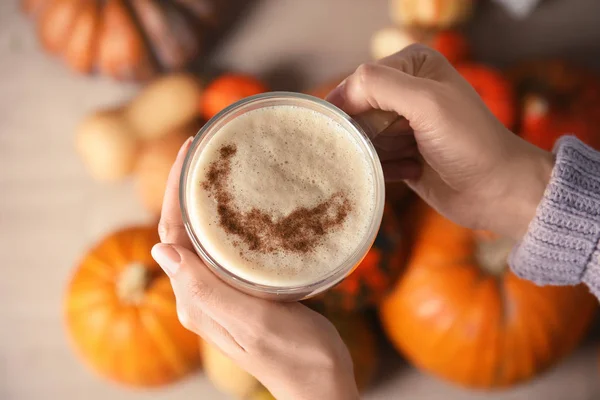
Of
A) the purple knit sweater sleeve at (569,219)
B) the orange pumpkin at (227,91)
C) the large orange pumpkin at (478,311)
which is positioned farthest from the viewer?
the orange pumpkin at (227,91)

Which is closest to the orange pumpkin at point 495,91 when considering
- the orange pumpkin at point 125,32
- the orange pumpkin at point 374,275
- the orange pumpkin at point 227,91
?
the orange pumpkin at point 374,275

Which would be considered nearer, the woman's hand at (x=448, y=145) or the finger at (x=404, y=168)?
the woman's hand at (x=448, y=145)

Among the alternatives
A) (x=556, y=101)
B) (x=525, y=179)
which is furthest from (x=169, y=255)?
(x=556, y=101)

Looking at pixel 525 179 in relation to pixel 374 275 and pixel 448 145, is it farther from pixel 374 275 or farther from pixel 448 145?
pixel 374 275

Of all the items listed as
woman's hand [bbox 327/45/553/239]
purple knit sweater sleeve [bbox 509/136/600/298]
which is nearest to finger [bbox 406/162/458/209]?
woman's hand [bbox 327/45/553/239]

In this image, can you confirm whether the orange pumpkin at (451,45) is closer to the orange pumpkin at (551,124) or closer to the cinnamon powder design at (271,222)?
the orange pumpkin at (551,124)

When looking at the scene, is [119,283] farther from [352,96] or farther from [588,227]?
[588,227]

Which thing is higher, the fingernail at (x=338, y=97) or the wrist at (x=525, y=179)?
the fingernail at (x=338, y=97)
